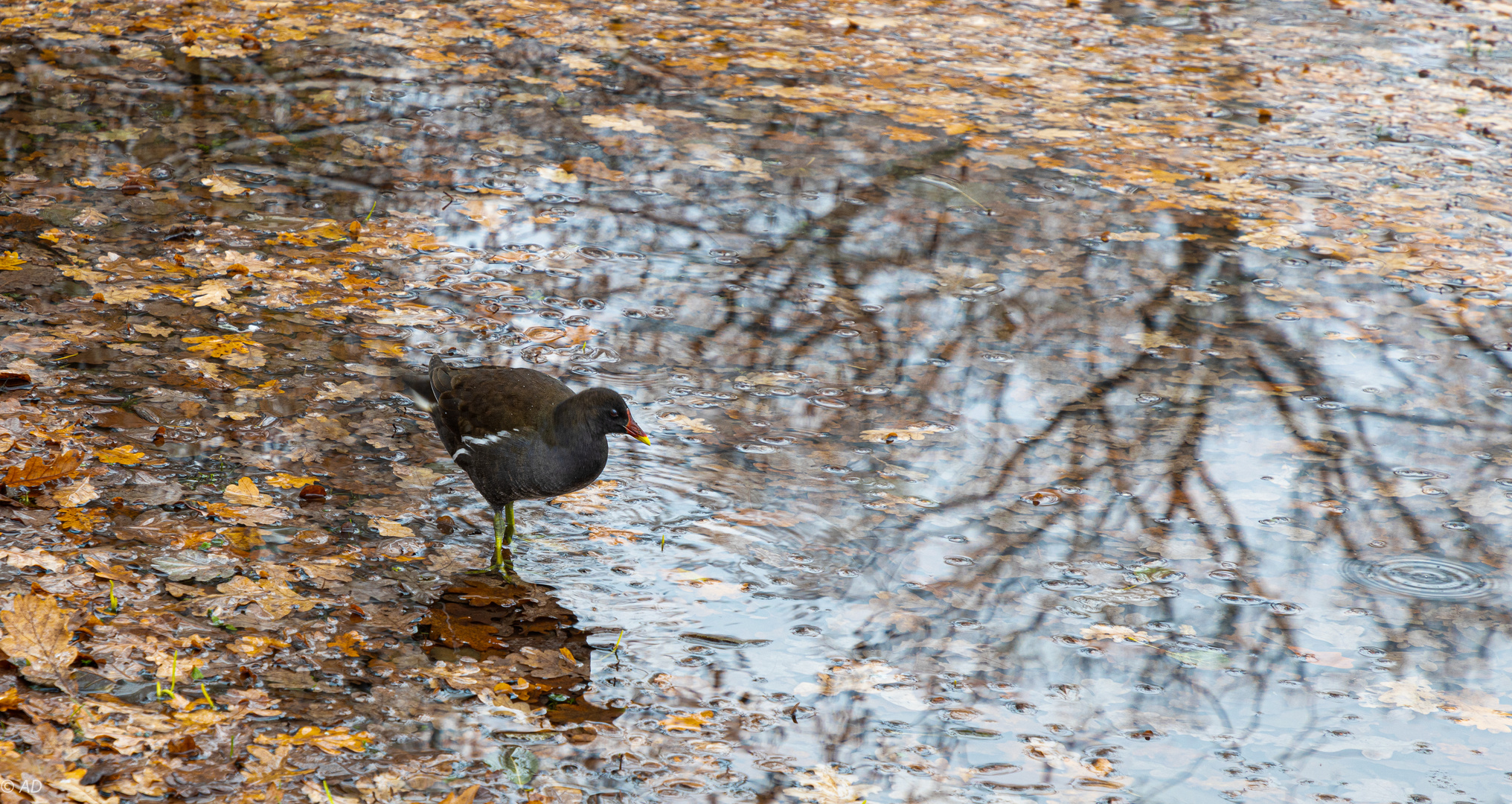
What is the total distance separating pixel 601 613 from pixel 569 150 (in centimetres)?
558

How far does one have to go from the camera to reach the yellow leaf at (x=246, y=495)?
199 inches

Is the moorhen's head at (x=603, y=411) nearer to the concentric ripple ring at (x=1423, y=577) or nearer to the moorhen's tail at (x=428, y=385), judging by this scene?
the moorhen's tail at (x=428, y=385)

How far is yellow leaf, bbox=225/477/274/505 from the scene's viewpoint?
504 centimetres

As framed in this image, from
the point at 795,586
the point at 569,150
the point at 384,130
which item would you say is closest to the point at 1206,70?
the point at 569,150

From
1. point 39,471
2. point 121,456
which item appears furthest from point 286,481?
point 39,471

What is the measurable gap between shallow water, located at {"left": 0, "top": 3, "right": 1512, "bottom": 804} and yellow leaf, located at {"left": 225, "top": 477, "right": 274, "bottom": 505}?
4cm

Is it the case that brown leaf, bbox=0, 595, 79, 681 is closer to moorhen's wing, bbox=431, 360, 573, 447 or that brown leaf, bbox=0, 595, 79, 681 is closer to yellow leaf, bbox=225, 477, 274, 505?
yellow leaf, bbox=225, 477, 274, 505

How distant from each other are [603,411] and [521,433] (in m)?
0.34

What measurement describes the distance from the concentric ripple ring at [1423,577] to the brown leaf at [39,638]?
207 inches

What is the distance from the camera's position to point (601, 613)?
480 centimetres

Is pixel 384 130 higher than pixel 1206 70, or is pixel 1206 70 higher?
pixel 1206 70

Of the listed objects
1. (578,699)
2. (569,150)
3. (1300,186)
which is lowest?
(578,699)

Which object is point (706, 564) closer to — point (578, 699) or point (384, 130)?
point (578, 699)

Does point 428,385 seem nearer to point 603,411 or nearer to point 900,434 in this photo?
point 603,411
